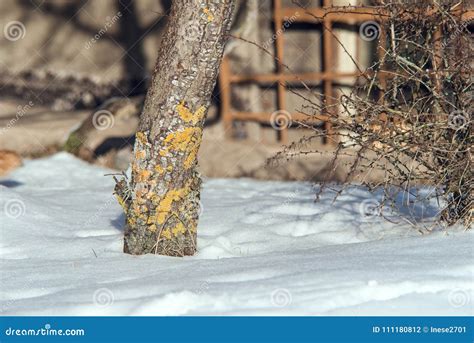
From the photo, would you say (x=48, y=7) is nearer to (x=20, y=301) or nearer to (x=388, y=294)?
(x=20, y=301)

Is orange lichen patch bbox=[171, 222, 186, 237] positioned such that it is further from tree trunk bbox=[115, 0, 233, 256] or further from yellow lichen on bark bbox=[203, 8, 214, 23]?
yellow lichen on bark bbox=[203, 8, 214, 23]

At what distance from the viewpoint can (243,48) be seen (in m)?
9.29

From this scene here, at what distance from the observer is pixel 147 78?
10727 millimetres

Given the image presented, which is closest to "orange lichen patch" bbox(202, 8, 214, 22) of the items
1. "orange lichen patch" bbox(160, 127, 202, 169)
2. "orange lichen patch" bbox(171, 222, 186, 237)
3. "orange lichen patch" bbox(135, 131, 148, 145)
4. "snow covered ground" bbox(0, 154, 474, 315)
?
"orange lichen patch" bbox(160, 127, 202, 169)

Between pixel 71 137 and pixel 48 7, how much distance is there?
272cm

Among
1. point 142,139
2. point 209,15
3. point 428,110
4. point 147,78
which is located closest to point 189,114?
point 142,139

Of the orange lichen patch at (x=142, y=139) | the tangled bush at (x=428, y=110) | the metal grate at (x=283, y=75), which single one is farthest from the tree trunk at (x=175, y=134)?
the metal grate at (x=283, y=75)

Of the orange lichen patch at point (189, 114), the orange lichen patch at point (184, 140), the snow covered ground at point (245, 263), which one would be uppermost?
the orange lichen patch at point (189, 114)

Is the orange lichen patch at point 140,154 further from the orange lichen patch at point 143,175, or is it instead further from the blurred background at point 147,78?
the blurred background at point 147,78

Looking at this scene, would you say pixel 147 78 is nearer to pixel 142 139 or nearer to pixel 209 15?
pixel 142 139

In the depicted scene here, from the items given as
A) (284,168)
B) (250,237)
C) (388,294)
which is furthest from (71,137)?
(388,294)

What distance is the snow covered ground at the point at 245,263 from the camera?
12.5ft

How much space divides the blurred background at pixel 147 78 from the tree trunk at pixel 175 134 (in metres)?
2.53

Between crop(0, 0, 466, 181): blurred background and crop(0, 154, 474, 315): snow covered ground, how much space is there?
5.31 ft
